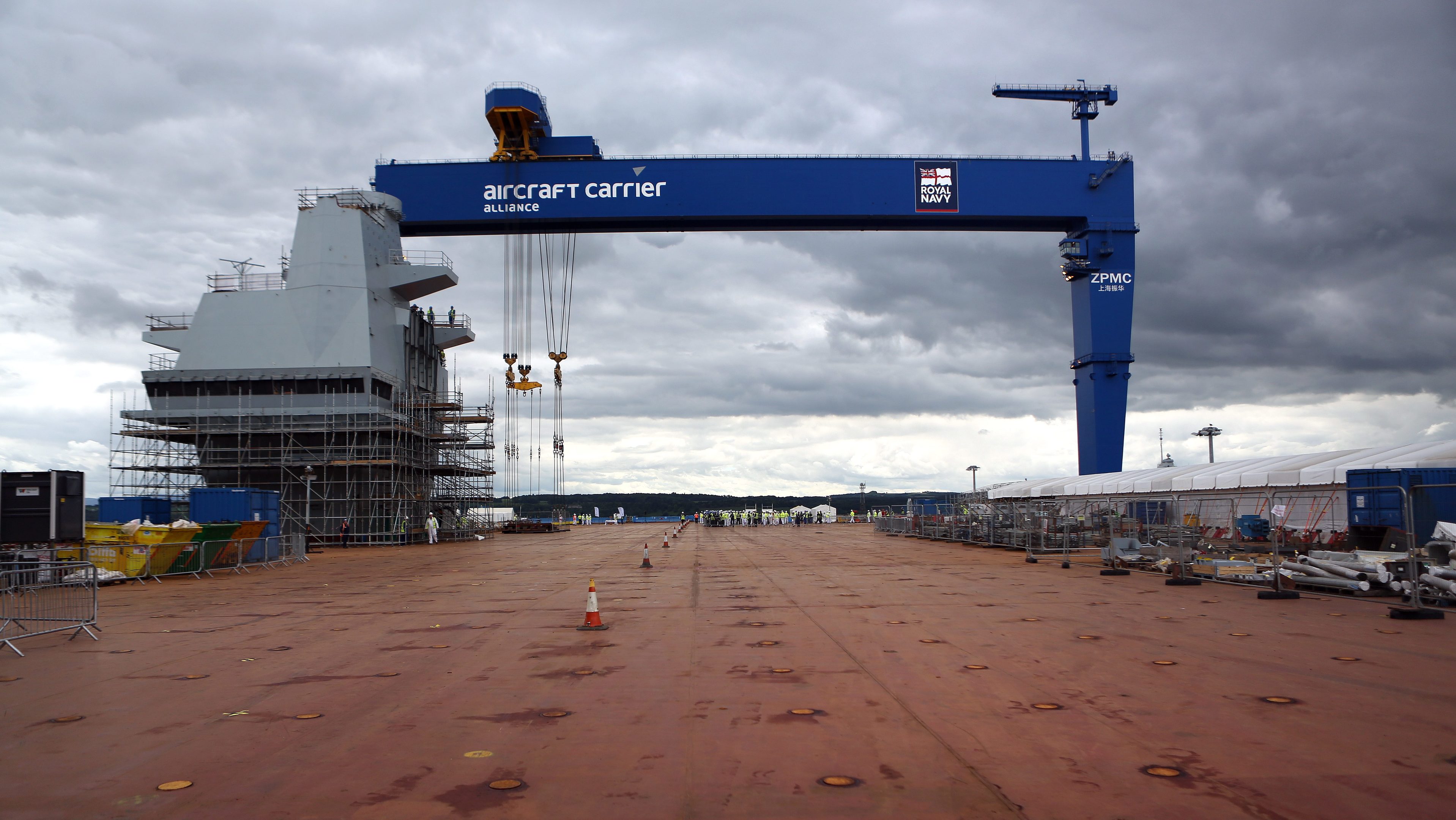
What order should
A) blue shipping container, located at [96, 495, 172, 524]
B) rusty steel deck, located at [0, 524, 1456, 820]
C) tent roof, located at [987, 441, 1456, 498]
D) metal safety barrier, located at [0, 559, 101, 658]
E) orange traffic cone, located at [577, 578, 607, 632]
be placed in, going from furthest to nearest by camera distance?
Answer: blue shipping container, located at [96, 495, 172, 524] < tent roof, located at [987, 441, 1456, 498] < orange traffic cone, located at [577, 578, 607, 632] < metal safety barrier, located at [0, 559, 101, 658] < rusty steel deck, located at [0, 524, 1456, 820]

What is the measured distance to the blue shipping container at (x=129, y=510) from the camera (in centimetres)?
2588

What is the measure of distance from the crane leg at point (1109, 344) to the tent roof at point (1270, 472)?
138 inches

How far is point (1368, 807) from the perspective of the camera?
4.43 m

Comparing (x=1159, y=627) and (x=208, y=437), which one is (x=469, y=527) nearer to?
(x=208, y=437)

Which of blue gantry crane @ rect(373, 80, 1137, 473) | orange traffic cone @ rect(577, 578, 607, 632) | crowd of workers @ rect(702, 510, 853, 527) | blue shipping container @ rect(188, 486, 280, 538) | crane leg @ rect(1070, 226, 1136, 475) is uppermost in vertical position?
blue gantry crane @ rect(373, 80, 1137, 473)

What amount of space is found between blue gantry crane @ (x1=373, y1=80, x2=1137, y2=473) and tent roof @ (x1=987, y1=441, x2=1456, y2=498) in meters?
7.06

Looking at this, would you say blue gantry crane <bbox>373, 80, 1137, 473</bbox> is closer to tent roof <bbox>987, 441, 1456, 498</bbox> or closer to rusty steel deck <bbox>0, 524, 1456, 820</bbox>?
tent roof <bbox>987, 441, 1456, 498</bbox>

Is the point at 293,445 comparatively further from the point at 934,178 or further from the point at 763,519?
the point at 763,519

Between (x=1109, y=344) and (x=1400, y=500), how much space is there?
2786 centimetres

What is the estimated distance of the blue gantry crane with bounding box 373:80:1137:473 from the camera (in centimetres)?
4325

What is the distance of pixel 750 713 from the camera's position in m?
6.61

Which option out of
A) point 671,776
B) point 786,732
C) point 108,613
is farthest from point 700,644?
point 108,613

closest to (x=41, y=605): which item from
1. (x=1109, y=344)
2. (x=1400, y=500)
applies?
(x=1400, y=500)

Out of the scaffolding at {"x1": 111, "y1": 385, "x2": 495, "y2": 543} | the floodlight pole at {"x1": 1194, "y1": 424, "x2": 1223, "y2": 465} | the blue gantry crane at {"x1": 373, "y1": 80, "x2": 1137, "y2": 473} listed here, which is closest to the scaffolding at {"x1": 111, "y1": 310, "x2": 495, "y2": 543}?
the scaffolding at {"x1": 111, "y1": 385, "x2": 495, "y2": 543}
